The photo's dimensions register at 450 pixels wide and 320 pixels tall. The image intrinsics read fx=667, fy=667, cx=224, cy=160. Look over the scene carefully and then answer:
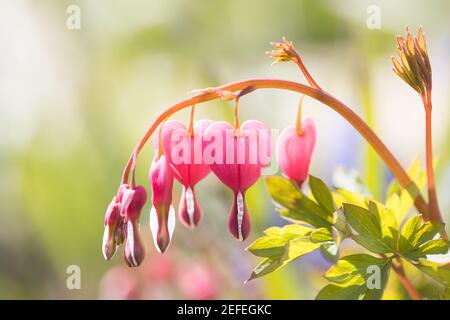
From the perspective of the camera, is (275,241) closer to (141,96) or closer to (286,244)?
(286,244)

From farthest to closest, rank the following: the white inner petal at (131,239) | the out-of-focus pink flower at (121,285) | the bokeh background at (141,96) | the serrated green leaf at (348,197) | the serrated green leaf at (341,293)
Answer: the bokeh background at (141,96) → the out-of-focus pink flower at (121,285) → the serrated green leaf at (348,197) → the serrated green leaf at (341,293) → the white inner petal at (131,239)

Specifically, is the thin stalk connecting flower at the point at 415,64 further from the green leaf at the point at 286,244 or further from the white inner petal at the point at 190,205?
the white inner petal at the point at 190,205

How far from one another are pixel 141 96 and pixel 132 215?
6.82 ft

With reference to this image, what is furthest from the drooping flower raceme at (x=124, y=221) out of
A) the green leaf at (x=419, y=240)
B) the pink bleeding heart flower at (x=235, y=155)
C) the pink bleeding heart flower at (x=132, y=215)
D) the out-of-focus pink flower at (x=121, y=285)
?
the out-of-focus pink flower at (x=121, y=285)

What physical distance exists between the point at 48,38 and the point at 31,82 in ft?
→ 0.80

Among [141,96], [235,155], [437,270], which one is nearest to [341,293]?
[437,270]

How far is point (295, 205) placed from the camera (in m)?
1.00

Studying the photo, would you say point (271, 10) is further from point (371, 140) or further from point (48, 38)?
point (371, 140)

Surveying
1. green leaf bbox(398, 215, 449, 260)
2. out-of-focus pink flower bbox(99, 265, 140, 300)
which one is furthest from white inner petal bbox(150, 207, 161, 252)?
out-of-focus pink flower bbox(99, 265, 140, 300)

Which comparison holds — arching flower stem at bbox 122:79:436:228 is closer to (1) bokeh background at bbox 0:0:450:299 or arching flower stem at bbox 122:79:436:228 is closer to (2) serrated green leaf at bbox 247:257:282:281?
(2) serrated green leaf at bbox 247:257:282:281

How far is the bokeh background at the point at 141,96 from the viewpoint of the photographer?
2174mm

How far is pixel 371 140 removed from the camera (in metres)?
0.90

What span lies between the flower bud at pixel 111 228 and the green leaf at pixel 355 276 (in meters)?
0.29

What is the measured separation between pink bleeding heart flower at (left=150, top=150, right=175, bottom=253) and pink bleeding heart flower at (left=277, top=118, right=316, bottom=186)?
0.20 meters
